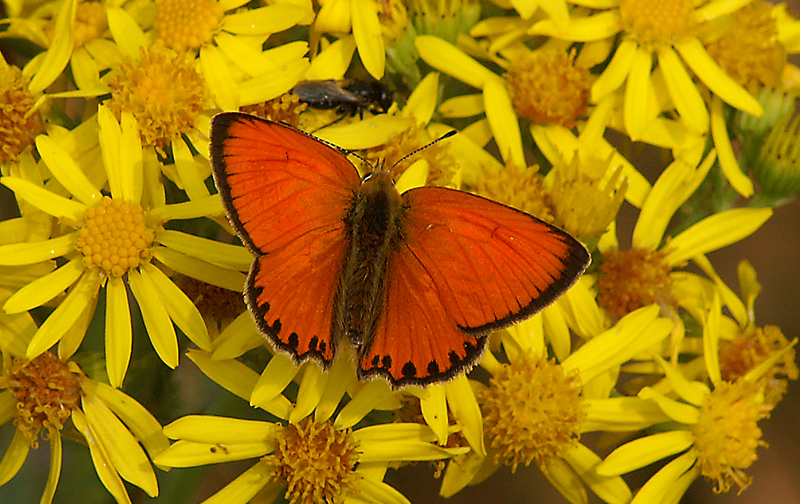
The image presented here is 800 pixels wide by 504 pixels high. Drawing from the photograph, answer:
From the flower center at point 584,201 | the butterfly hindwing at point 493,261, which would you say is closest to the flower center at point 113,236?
the butterfly hindwing at point 493,261

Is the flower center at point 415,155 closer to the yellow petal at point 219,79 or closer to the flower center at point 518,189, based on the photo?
the flower center at point 518,189

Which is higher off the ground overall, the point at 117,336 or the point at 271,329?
the point at 271,329

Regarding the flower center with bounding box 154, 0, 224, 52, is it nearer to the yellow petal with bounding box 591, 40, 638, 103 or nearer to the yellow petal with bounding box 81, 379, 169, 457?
the yellow petal with bounding box 81, 379, 169, 457

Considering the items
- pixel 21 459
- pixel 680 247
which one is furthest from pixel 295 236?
pixel 680 247

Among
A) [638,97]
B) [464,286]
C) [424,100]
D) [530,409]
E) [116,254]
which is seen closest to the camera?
[464,286]

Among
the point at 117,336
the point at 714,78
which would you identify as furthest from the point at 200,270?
the point at 714,78

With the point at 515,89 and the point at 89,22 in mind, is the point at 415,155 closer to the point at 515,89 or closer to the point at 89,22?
the point at 515,89
